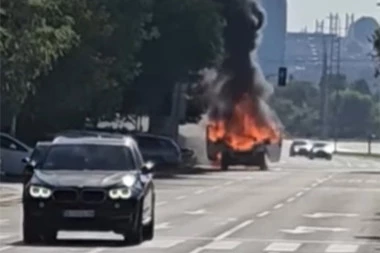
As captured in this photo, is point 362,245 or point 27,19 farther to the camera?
point 27,19

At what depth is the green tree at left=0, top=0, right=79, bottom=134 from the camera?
153 ft

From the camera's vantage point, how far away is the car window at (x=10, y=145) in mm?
57406

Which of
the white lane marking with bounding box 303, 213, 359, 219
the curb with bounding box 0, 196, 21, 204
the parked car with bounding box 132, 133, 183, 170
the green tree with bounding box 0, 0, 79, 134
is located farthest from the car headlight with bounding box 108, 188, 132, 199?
the parked car with bounding box 132, 133, 183, 170

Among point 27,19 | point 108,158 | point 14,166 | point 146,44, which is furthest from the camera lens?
point 146,44

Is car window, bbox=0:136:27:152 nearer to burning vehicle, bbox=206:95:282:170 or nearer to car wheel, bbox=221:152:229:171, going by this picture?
burning vehicle, bbox=206:95:282:170

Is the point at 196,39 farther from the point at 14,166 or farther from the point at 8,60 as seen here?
the point at 8,60

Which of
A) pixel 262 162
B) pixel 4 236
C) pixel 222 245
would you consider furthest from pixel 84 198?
pixel 262 162

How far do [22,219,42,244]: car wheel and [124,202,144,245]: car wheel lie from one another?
4.56ft

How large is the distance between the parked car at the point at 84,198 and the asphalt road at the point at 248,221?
330 mm

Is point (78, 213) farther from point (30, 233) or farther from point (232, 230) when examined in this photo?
point (232, 230)

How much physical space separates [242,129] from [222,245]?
58.1 metres

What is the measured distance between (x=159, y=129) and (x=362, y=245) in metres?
59.8

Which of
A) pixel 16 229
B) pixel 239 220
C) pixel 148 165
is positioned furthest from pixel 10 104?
pixel 148 165

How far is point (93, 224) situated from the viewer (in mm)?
26328
